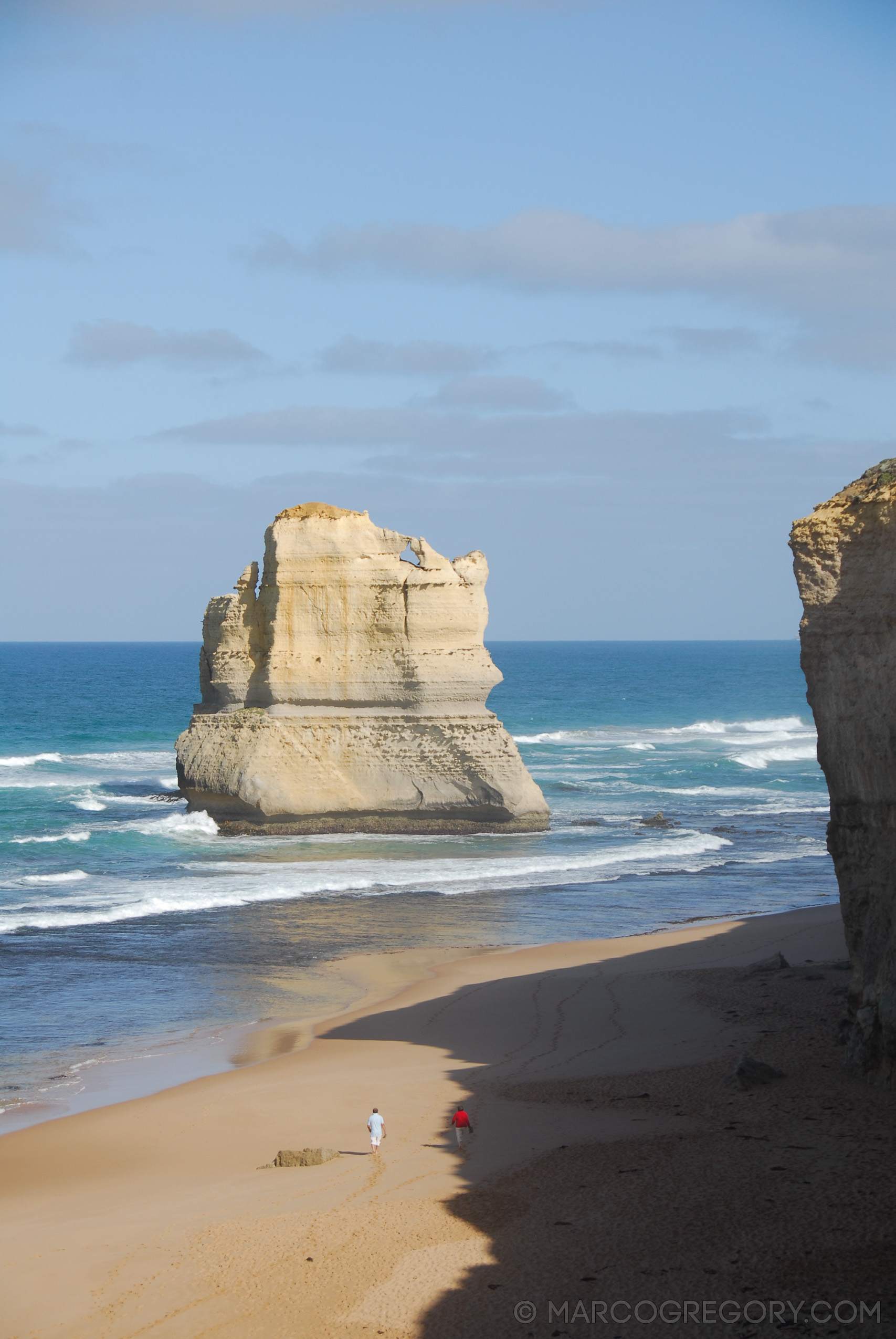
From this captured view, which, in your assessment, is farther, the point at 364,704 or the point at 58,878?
the point at 364,704

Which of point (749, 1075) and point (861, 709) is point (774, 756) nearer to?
point (861, 709)

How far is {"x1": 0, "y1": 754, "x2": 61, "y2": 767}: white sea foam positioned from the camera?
5142 cm

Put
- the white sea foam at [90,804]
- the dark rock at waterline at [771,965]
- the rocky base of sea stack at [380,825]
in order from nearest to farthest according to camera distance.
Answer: the dark rock at waterline at [771,965] → the rocky base of sea stack at [380,825] → the white sea foam at [90,804]

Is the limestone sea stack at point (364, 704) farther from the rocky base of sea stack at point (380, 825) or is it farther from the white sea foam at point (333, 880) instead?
the white sea foam at point (333, 880)

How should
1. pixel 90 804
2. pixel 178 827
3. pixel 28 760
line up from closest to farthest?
1. pixel 178 827
2. pixel 90 804
3. pixel 28 760

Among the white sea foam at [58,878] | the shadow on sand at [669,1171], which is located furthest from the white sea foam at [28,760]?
the shadow on sand at [669,1171]

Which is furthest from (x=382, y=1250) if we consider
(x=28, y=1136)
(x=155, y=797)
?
(x=155, y=797)

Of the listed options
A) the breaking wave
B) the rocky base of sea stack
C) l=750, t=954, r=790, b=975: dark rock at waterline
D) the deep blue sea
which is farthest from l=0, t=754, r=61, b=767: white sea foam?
l=750, t=954, r=790, b=975: dark rock at waterline

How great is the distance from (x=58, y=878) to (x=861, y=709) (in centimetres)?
2068

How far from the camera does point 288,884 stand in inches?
1046

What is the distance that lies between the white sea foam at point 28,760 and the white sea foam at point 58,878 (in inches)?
959

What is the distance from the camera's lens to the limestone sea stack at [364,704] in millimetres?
32312

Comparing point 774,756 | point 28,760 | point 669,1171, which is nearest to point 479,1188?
point 669,1171

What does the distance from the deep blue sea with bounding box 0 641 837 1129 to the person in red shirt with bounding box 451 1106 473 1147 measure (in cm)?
517
